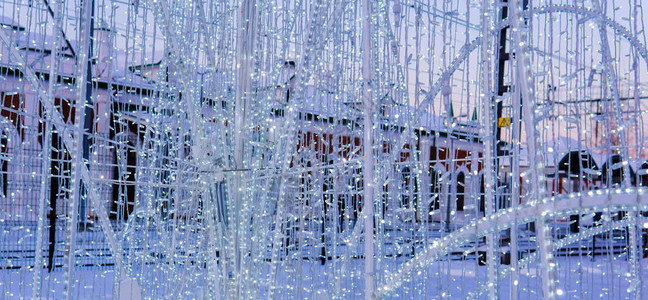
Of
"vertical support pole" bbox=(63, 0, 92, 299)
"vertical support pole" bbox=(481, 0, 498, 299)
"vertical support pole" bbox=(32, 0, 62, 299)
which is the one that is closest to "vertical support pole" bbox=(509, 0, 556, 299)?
"vertical support pole" bbox=(481, 0, 498, 299)

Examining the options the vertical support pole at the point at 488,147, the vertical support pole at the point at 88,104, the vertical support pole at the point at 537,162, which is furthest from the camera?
the vertical support pole at the point at 88,104

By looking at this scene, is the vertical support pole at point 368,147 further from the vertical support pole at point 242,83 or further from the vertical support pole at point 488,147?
the vertical support pole at point 242,83

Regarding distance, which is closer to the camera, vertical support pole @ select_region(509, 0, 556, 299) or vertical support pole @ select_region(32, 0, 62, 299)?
vertical support pole @ select_region(509, 0, 556, 299)

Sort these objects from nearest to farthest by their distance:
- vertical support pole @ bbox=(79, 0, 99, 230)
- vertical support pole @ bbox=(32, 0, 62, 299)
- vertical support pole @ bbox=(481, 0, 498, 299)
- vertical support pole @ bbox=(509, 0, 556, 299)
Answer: vertical support pole @ bbox=(509, 0, 556, 299), vertical support pole @ bbox=(481, 0, 498, 299), vertical support pole @ bbox=(79, 0, 99, 230), vertical support pole @ bbox=(32, 0, 62, 299)

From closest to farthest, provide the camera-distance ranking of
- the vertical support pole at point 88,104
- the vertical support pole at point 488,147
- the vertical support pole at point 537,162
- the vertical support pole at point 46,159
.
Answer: the vertical support pole at point 537,162, the vertical support pole at point 488,147, the vertical support pole at point 88,104, the vertical support pole at point 46,159

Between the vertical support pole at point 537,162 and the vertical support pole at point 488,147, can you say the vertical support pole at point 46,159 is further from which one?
the vertical support pole at point 537,162

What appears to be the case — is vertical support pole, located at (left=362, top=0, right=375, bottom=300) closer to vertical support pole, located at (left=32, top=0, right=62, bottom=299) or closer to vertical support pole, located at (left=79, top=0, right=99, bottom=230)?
vertical support pole, located at (left=79, top=0, right=99, bottom=230)

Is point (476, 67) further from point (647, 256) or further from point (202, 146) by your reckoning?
point (647, 256)

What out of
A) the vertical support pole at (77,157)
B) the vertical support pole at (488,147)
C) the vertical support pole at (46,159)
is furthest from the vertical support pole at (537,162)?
the vertical support pole at (46,159)

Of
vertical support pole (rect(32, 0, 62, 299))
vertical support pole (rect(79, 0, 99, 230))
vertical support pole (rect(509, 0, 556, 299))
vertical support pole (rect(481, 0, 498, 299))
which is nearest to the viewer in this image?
vertical support pole (rect(509, 0, 556, 299))

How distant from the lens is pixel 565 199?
2.47 ft

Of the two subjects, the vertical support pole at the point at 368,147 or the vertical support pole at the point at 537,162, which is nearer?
the vertical support pole at the point at 537,162

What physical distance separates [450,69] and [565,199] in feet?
2.72

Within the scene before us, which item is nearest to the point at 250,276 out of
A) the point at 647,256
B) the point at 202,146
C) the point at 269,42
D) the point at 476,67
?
the point at 202,146
